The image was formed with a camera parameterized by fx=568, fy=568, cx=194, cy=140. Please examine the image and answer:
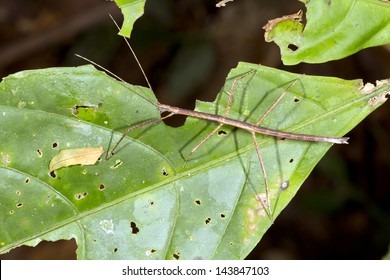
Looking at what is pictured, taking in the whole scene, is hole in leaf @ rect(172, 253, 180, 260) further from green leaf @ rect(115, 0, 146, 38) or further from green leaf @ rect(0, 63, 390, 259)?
green leaf @ rect(115, 0, 146, 38)

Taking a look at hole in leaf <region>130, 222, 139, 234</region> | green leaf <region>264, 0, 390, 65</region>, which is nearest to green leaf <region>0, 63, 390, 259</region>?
hole in leaf <region>130, 222, 139, 234</region>

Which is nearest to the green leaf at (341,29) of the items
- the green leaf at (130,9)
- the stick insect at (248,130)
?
the stick insect at (248,130)

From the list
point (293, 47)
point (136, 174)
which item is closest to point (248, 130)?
point (293, 47)

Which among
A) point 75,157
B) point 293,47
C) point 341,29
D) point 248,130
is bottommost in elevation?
point 75,157

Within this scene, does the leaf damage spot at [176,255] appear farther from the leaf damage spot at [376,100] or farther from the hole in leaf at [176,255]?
the leaf damage spot at [376,100]

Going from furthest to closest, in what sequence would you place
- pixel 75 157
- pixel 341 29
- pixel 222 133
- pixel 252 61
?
pixel 252 61
pixel 222 133
pixel 75 157
pixel 341 29

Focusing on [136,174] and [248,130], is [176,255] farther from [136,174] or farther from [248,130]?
[248,130]
